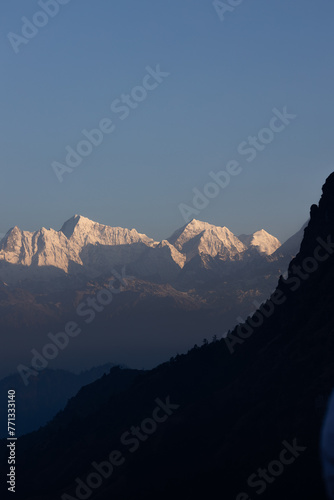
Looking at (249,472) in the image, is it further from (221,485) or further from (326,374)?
(326,374)

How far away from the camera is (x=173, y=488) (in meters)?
190

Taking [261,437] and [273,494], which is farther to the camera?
[261,437]

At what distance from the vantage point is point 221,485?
174750 millimetres

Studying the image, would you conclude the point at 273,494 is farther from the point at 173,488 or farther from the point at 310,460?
the point at 173,488

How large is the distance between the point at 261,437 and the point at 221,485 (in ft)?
62.2

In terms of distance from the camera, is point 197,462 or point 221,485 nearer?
point 221,485

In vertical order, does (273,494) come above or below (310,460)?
below

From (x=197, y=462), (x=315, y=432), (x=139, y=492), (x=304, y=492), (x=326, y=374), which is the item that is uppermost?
(x=326, y=374)

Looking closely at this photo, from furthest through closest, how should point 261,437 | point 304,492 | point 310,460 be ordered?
point 261,437
point 310,460
point 304,492

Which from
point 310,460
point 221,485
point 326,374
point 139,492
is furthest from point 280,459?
point 139,492

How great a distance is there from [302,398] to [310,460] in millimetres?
33107

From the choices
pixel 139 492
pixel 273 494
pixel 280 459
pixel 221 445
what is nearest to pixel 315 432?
pixel 280 459

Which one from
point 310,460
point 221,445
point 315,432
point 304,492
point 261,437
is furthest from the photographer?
point 221,445

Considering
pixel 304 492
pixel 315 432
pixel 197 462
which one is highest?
pixel 315 432
